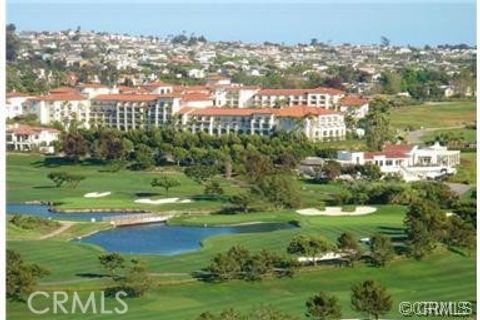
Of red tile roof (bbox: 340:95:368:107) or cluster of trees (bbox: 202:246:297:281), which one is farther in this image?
Result: red tile roof (bbox: 340:95:368:107)

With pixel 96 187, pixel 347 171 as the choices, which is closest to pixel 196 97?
pixel 347 171

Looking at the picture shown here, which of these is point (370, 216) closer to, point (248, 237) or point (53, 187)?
point (248, 237)

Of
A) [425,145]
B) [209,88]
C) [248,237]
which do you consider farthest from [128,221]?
[209,88]

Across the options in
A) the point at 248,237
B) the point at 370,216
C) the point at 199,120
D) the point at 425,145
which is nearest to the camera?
the point at 248,237

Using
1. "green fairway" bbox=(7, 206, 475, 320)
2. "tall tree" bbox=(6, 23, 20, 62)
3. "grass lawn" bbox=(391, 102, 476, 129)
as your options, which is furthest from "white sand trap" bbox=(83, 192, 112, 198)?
"tall tree" bbox=(6, 23, 20, 62)

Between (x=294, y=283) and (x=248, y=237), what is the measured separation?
1.54 m

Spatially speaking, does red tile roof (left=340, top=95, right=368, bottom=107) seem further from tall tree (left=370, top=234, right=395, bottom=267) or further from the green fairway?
tall tree (left=370, top=234, right=395, bottom=267)

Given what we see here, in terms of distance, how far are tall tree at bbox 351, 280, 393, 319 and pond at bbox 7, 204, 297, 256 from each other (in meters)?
2.41

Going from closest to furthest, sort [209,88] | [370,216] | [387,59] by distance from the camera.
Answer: [370,216] → [209,88] → [387,59]

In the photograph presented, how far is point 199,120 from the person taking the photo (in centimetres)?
1412

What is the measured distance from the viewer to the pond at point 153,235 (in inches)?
332

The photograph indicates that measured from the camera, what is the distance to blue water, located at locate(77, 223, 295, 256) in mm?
8414

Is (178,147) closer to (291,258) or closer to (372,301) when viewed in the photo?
(291,258)

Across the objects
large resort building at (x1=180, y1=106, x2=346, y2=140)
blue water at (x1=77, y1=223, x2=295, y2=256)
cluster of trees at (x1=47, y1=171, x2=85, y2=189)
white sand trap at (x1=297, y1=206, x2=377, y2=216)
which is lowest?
blue water at (x1=77, y1=223, x2=295, y2=256)
